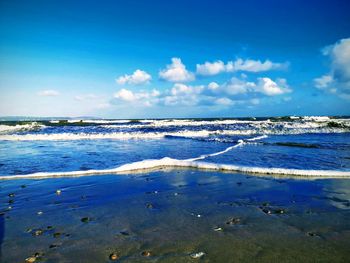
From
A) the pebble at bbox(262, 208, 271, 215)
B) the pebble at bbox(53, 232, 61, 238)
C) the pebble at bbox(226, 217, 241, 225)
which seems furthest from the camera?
the pebble at bbox(262, 208, 271, 215)

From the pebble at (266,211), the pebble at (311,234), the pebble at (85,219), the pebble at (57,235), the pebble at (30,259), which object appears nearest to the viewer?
the pebble at (30,259)

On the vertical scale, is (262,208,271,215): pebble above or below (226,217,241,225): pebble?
above

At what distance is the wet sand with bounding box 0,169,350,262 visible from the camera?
397cm

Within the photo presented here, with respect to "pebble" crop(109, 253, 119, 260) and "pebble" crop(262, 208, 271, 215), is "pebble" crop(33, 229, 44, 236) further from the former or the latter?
"pebble" crop(262, 208, 271, 215)

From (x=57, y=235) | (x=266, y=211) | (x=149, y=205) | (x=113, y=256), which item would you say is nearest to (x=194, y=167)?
(x=149, y=205)

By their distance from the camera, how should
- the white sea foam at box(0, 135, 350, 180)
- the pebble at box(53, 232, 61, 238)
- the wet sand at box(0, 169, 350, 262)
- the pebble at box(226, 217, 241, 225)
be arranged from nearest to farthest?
the wet sand at box(0, 169, 350, 262) < the pebble at box(53, 232, 61, 238) < the pebble at box(226, 217, 241, 225) < the white sea foam at box(0, 135, 350, 180)

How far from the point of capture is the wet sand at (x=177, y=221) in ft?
13.0

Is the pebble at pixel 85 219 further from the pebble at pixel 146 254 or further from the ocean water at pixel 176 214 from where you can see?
the pebble at pixel 146 254

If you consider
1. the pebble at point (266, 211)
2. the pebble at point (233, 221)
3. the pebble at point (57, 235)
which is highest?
the pebble at point (266, 211)

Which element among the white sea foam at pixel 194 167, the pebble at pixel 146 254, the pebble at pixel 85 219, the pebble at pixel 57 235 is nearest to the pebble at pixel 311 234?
the pebble at pixel 146 254

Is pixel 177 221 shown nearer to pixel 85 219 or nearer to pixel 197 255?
pixel 197 255

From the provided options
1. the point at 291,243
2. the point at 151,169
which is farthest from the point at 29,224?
the point at 151,169

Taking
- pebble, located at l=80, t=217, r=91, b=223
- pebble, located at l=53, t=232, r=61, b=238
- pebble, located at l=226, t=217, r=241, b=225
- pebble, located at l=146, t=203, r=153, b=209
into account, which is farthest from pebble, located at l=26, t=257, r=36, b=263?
pebble, located at l=226, t=217, r=241, b=225

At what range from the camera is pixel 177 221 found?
203 inches
